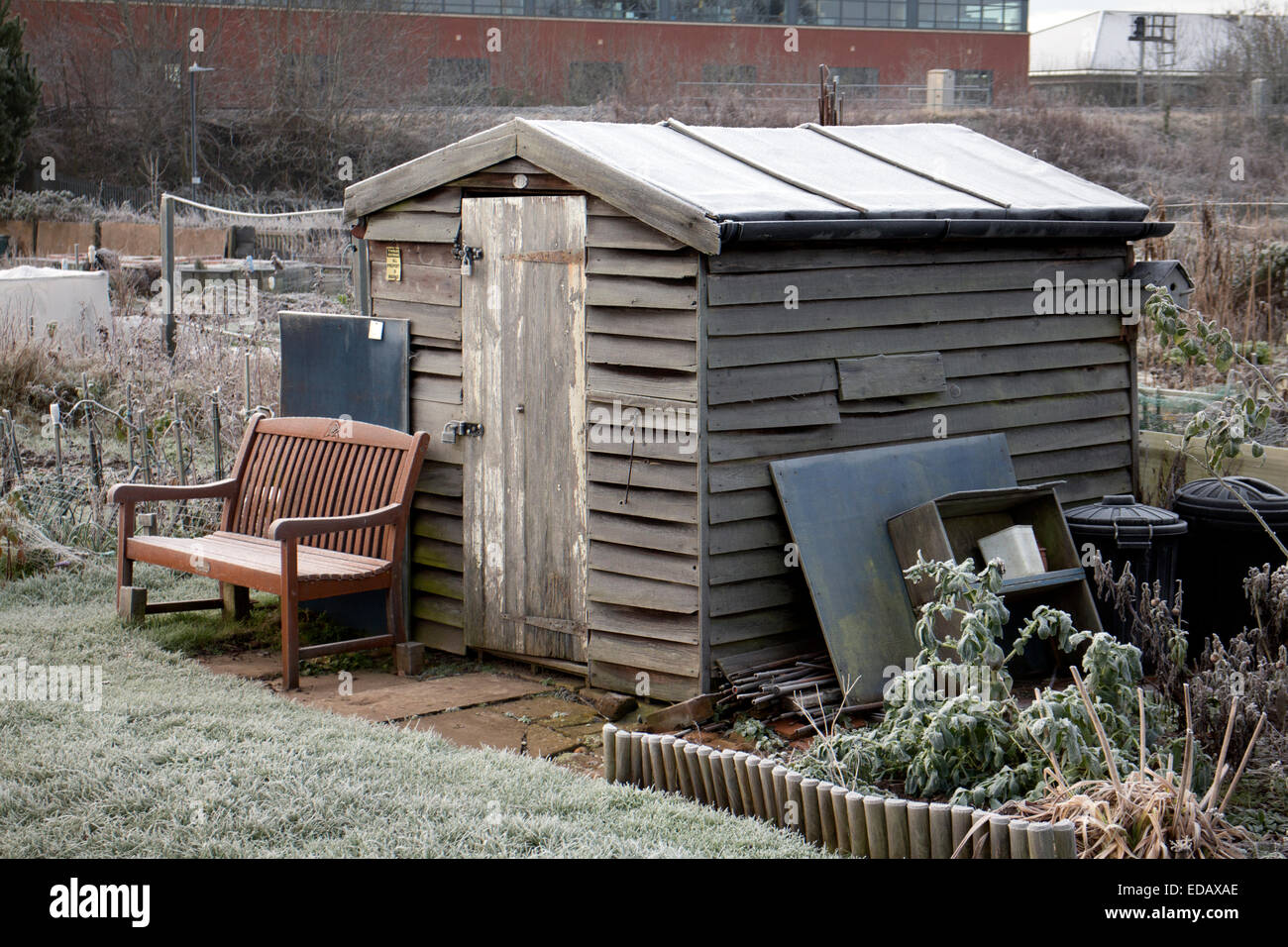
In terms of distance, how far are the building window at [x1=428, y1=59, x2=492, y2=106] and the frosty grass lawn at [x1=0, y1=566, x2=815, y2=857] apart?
1563 inches

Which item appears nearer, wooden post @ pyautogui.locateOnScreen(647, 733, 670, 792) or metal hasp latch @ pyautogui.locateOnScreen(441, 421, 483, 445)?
wooden post @ pyautogui.locateOnScreen(647, 733, 670, 792)

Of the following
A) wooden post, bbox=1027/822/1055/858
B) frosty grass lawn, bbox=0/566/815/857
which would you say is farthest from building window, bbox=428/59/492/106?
wooden post, bbox=1027/822/1055/858

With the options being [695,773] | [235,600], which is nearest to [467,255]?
[235,600]

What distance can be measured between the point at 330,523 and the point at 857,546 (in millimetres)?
2665

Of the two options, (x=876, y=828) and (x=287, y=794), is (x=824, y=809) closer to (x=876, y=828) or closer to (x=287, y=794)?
(x=876, y=828)

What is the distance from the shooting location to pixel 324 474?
768 cm

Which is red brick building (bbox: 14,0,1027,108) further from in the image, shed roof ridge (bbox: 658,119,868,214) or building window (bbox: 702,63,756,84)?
shed roof ridge (bbox: 658,119,868,214)

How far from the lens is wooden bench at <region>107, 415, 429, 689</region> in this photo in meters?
6.82

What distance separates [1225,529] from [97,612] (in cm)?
631

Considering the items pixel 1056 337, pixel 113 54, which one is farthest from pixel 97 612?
pixel 113 54

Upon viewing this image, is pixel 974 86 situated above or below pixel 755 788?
above

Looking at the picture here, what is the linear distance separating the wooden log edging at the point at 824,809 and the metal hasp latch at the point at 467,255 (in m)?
3.00

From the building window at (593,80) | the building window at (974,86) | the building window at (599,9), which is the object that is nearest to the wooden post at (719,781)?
the building window at (593,80)

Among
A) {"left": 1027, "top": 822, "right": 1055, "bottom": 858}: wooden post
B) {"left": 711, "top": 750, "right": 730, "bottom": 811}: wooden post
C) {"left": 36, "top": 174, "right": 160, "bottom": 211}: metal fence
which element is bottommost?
{"left": 711, "top": 750, "right": 730, "bottom": 811}: wooden post
